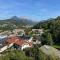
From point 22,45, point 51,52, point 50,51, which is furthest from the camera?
point 22,45

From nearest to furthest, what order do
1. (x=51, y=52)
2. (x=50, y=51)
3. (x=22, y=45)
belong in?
(x=51, y=52)
(x=50, y=51)
(x=22, y=45)

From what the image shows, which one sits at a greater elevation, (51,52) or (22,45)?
(51,52)

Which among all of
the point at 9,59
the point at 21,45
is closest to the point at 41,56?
the point at 9,59

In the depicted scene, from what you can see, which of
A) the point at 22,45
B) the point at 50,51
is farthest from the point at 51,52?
the point at 22,45

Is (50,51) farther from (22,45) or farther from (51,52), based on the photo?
(22,45)

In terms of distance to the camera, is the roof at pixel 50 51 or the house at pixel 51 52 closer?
the house at pixel 51 52

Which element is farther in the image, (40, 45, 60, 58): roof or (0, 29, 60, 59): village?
(0, 29, 60, 59): village

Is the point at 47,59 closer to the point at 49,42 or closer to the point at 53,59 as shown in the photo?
the point at 53,59

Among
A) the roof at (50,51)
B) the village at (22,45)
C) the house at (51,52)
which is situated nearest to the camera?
the house at (51,52)

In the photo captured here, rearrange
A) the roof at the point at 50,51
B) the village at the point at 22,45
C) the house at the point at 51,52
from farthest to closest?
the village at the point at 22,45, the roof at the point at 50,51, the house at the point at 51,52

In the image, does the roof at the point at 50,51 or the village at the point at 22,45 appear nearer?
the roof at the point at 50,51

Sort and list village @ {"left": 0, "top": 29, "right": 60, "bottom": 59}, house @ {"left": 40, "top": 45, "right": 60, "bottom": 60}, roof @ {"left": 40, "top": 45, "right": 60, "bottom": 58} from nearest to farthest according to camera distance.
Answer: house @ {"left": 40, "top": 45, "right": 60, "bottom": 60}
roof @ {"left": 40, "top": 45, "right": 60, "bottom": 58}
village @ {"left": 0, "top": 29, "right": 60, "bottom": 59}

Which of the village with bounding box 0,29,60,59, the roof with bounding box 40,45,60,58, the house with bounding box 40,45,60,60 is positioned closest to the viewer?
the house with bounding box 40,45,60,60
